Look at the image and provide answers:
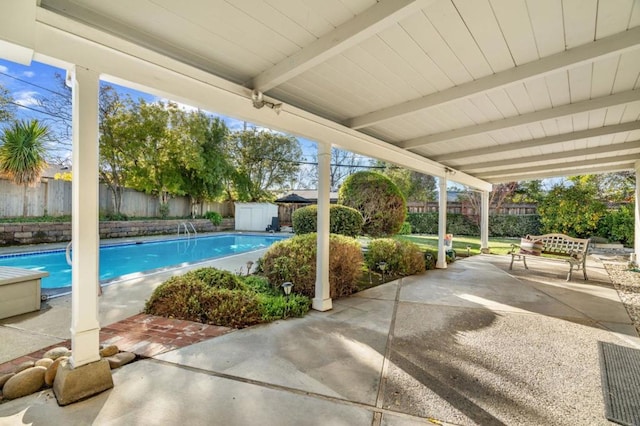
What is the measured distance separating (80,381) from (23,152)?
11.1 m

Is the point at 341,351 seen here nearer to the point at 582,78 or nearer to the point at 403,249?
the point at 582,78

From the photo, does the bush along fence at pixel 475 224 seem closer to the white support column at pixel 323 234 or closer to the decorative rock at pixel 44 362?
the white support column at pixel 323 234

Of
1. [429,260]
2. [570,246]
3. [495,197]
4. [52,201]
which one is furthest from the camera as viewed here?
[495,197]

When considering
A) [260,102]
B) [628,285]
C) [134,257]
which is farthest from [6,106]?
[628,285]

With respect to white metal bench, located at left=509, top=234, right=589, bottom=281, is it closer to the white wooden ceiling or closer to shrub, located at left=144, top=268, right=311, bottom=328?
the white wooden ceiling

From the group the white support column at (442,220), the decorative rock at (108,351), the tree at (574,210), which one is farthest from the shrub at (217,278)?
the tree at (574,210)

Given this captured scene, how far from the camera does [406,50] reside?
104 inches

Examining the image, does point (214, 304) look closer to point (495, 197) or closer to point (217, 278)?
point (217, 278)

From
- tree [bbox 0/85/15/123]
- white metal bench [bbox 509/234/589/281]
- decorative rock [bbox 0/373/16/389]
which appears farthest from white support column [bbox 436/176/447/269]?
tree [bbox 0/85/15/123]

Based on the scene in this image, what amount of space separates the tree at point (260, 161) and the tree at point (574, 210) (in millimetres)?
15896

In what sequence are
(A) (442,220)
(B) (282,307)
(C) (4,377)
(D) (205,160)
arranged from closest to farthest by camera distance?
1. (C) (4,377)
2. (B) (282,307)
3. (A) (442,220)
4. (D) (205,160)

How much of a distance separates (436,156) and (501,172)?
12.1ft

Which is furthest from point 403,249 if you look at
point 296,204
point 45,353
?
point 296,204

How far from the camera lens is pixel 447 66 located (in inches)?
114
